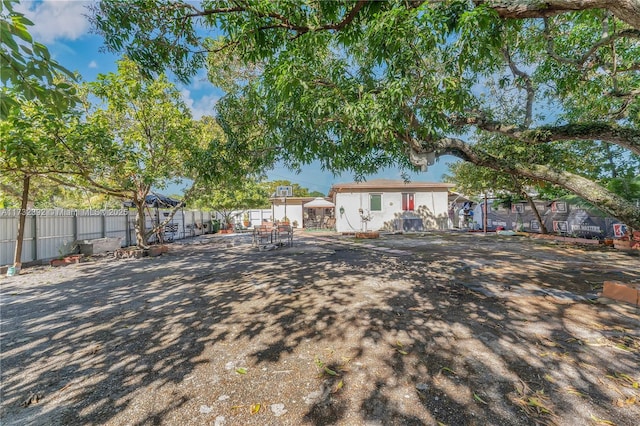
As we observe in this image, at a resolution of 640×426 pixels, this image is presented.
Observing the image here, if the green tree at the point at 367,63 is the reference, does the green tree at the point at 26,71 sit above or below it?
below

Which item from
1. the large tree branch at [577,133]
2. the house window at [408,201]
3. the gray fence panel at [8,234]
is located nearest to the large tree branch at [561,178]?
the large tree branch at [577,133]

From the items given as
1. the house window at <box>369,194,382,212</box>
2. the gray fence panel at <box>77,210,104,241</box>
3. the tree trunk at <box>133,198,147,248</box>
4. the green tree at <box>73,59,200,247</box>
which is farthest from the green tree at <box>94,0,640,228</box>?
the house window at <box>369,194,382,212</box>

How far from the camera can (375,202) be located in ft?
59.2

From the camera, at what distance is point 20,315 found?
157 inches

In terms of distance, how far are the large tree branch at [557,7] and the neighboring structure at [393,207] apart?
15.3 meters

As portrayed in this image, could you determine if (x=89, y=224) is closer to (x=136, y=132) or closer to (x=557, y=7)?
(x=136, y=132)

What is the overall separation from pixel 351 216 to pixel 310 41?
15.1 metres

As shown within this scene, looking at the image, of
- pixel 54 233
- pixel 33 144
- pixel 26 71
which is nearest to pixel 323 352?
pixel 26 71

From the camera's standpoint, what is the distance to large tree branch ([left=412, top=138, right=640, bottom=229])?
3.13 metres

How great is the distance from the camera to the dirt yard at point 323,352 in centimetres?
193

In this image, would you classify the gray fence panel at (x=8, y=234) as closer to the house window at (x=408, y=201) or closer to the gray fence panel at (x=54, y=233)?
the gray fence panel at (x=54, y=233)

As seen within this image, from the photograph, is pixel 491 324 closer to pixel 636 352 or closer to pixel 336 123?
pixel 636 352

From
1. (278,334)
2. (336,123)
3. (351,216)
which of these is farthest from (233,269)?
(351,216)

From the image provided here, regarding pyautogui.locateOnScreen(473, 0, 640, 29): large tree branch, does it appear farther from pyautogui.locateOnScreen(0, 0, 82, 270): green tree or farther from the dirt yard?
pyautogui.locateOnScreen(0, 0, 82, 270): green tree
